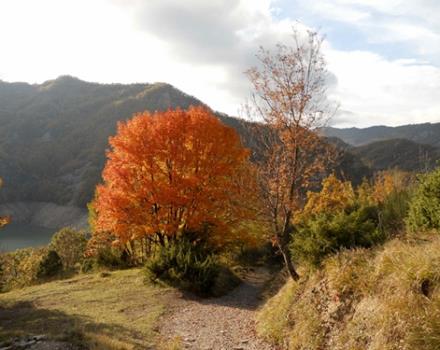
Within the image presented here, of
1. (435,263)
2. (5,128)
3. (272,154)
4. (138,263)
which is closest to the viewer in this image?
(435,263)

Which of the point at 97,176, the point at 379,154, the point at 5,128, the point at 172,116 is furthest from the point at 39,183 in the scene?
the point at 172,116

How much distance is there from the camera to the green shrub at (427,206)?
9.68 metres

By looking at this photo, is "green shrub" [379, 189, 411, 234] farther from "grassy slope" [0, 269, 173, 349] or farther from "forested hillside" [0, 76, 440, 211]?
"forested hillside" [0, 76, 440, 211]

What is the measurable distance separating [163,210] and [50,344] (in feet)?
35.4

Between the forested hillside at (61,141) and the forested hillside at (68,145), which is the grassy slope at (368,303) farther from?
the forested hillside at (61,141)

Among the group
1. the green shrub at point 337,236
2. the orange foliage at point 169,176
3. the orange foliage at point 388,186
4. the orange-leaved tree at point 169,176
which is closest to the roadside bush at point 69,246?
the orange foliage at point 169,176

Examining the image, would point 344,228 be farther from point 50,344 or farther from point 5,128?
point 5,128

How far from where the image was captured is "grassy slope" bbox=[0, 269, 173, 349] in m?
10.2

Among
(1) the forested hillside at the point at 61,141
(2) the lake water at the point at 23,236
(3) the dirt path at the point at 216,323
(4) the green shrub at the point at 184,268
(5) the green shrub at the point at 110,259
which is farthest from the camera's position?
(1) the forested hillside at the point at 61,141

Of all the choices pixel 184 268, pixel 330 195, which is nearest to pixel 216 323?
pixel 184 268

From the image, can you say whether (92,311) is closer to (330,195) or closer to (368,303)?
(368,303)

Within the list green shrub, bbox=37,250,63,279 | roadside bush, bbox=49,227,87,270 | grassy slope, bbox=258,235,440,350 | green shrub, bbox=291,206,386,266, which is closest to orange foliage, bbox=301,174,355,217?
green shrub, bbox=291,206,386,266

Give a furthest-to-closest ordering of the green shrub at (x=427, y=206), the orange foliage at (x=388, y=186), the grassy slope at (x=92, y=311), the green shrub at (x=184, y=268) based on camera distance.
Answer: the orange foliage at (x=388, y=186) < the green shrub at (x=184, y=268) < the grassy slope at (x=92, y=311) < the green shrub at (x=427, y=206)

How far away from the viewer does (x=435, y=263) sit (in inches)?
275
